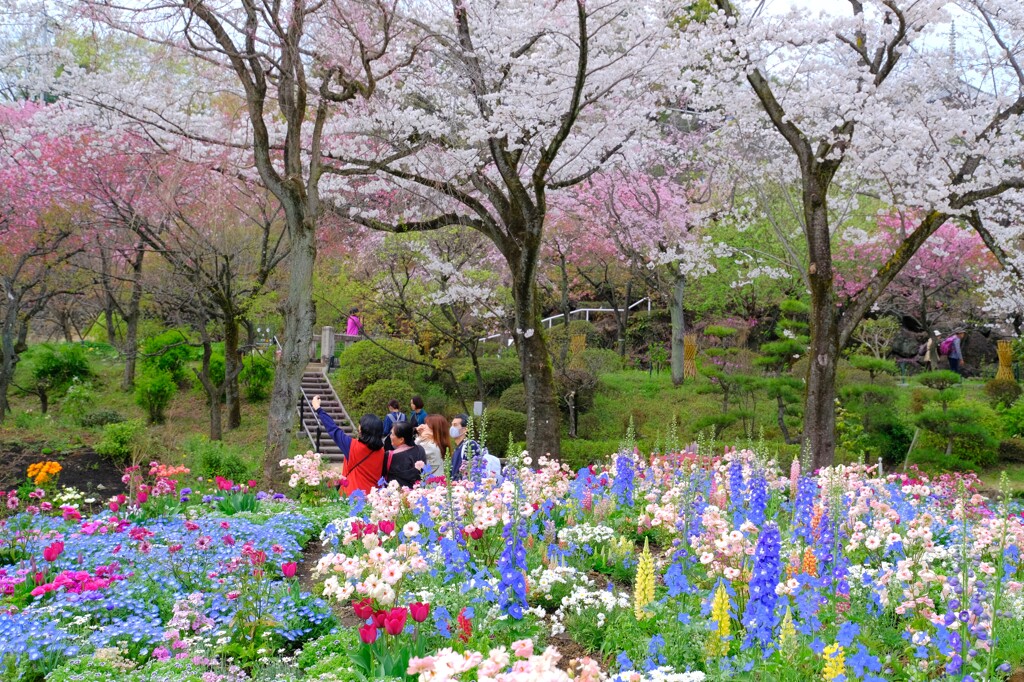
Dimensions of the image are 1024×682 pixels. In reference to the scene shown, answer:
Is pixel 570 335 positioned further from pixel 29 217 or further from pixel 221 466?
pixel 29 217

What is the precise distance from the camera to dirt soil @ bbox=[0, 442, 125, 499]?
12.2 m

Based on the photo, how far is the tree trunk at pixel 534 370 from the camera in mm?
11555

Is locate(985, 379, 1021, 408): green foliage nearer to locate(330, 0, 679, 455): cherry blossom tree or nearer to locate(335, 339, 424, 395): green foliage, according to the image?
locate(330, 0, 679, 455): cherry blossom tree

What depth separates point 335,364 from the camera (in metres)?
20.9

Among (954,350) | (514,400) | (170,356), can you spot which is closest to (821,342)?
(514,400)

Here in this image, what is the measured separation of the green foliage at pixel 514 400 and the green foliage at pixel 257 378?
565cm

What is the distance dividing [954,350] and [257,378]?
16.5 m

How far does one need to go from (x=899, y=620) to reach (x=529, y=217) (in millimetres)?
7555

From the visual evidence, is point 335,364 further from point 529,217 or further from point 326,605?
point 326,605

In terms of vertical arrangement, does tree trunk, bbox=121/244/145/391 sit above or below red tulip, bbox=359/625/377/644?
above

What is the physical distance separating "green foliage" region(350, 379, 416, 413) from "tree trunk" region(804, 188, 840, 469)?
752 cm

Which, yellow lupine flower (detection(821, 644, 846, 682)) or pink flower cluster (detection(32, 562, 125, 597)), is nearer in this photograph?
yellow lupine flower (detection(821, 644, 846, 682))

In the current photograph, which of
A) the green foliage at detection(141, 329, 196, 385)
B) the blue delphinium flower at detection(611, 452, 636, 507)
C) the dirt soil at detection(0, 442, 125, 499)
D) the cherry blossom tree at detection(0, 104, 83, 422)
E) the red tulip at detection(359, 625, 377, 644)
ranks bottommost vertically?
the dirt soil at detection(0, 442, 125, 499)

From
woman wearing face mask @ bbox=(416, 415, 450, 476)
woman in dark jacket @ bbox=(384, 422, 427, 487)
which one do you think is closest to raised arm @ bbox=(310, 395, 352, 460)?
woman in dark jacket @ bbox=(384, 422, 427, 487)
